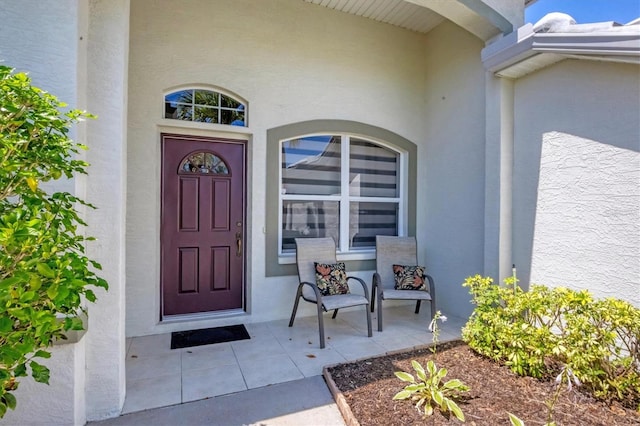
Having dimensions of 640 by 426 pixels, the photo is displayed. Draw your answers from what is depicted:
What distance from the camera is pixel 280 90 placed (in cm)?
415

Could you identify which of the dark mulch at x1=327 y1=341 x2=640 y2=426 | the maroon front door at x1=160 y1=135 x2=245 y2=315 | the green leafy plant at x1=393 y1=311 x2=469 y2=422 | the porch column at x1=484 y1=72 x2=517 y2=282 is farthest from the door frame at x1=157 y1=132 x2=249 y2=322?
the porch column at x1=484 y1=72 x2=517 y2=282

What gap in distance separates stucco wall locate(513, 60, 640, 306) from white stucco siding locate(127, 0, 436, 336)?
1.85m

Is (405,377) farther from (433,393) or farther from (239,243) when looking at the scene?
(239,243)

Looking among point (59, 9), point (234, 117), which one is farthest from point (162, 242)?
point (59, 9)

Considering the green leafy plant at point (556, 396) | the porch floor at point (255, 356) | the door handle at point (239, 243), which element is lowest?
the porch floor at point (255, 356)

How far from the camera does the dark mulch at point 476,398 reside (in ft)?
6.92

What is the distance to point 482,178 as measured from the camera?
13.1 ft

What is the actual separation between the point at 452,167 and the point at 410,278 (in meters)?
1.69

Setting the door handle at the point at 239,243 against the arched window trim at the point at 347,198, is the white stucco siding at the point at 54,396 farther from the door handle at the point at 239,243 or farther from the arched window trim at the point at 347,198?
the arched window trim at the point at 347,198

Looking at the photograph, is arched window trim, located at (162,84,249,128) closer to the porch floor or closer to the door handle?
the door handle

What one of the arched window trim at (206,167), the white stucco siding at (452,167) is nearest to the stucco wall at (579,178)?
the white stucco siding at (452,167)

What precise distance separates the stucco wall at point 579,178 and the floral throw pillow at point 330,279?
2.02 metres

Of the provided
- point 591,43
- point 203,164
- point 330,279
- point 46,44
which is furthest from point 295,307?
point 591,43

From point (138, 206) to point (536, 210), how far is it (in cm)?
436
